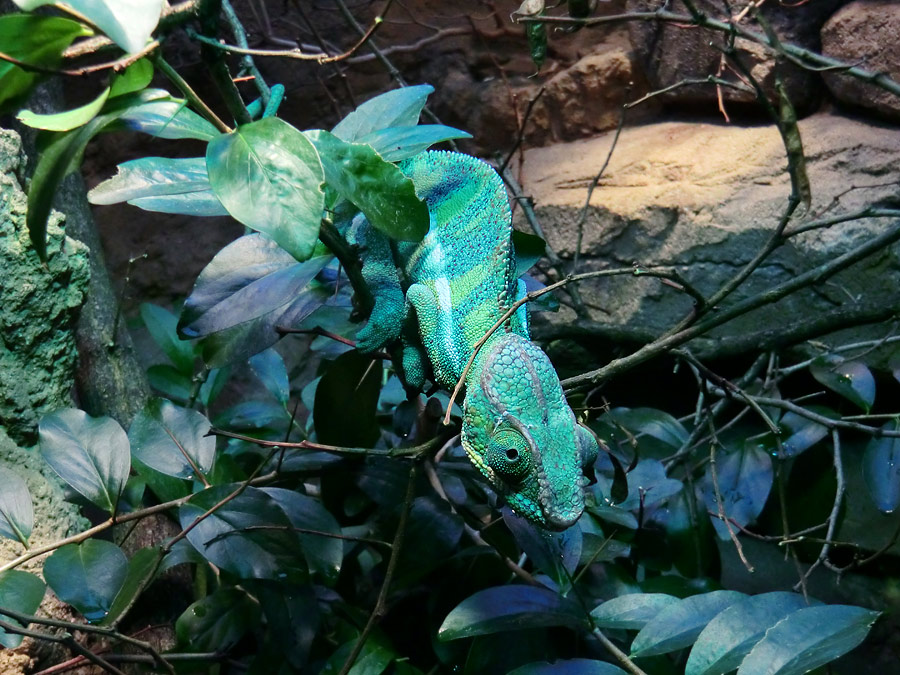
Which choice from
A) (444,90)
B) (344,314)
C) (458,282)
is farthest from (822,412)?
(444,90)

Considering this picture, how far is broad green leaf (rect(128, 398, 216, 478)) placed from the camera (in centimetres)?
169

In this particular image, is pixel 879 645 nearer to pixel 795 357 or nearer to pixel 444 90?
pixel 795 357

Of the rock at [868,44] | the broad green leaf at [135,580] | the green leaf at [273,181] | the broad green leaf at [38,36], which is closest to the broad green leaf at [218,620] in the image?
the broad green leaf at [135,580]

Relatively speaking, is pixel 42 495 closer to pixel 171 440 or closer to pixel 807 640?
pixel 171 440

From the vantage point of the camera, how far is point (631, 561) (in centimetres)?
203

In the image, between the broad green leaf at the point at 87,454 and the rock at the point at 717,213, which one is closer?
the broad green leaf at the point at 87,454

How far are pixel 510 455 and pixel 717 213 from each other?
1887 millimetres

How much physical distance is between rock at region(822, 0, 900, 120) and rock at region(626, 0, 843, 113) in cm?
11

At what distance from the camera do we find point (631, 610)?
1.51 meters

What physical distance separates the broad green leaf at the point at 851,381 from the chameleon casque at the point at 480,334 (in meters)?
0.93

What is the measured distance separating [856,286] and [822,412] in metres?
0.73

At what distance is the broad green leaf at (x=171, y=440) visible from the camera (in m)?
1.69

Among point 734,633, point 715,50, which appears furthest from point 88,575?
point 715,50

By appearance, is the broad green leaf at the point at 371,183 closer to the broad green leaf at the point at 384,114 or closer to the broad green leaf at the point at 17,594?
the broad green leaf at the point at 384,114
